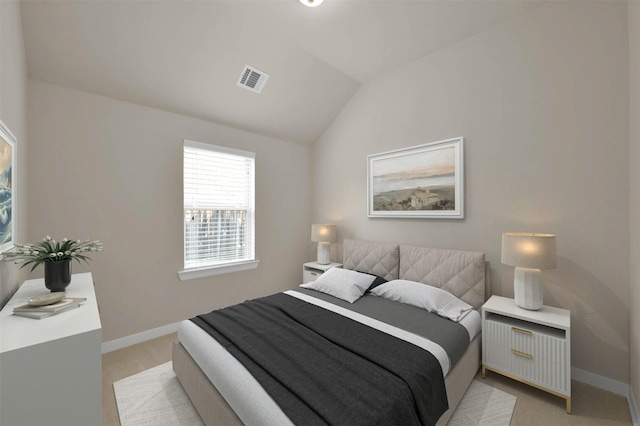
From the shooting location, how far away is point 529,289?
2156mm

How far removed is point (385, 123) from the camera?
3.52m

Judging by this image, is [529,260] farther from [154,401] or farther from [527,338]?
[154,401]

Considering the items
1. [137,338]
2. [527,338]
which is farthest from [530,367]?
[137,338]

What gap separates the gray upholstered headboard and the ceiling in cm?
223

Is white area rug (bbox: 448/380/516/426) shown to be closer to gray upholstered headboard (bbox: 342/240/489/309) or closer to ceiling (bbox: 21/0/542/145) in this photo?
gray upholstered headboard (bbox: 342/240/489/309)

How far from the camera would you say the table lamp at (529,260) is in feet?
6.79

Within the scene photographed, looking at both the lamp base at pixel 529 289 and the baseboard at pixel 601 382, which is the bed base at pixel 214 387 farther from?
the baseboard at pixel 601 382

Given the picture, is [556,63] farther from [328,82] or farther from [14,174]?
[14,174]

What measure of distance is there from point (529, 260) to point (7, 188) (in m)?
3.54

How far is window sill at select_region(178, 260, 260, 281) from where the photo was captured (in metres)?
3.22

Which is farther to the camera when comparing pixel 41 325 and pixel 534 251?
pixel 534 251

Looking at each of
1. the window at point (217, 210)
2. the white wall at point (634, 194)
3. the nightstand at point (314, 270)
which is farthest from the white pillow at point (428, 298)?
the window at point (217, 210)

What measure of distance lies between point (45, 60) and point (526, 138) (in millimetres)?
4269

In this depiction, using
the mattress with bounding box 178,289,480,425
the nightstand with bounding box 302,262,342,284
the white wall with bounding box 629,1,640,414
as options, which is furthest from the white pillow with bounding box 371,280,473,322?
the nightstand with bounding box 302,262,342,284
